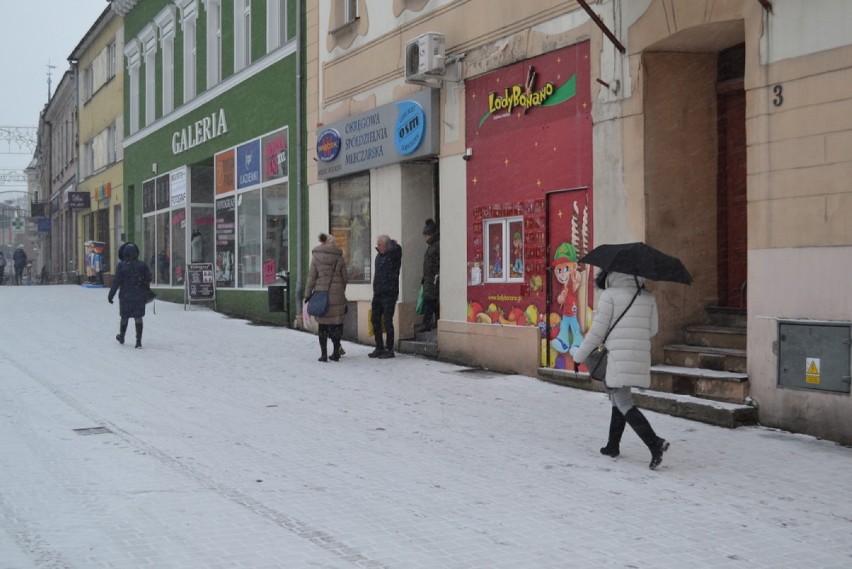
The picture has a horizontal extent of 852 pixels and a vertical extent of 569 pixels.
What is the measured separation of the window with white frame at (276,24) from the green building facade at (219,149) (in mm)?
20

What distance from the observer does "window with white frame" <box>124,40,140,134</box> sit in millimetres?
29094

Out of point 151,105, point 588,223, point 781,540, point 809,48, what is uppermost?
point 151,105

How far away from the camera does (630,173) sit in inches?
394

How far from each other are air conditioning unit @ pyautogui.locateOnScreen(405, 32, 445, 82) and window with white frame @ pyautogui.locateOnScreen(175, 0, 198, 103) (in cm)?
1204

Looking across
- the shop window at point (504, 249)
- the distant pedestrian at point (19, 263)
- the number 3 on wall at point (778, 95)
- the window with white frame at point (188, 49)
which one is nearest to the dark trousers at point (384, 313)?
the shop window at point (504, 249)

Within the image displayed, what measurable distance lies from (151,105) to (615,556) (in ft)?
83.0

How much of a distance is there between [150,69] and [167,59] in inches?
67.2

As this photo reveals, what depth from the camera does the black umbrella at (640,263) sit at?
697 cm

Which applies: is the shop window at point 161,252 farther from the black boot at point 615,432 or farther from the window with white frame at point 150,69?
the black boot at point 615,432

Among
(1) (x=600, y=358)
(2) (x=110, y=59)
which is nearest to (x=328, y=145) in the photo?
(1) (x=600, y=358)

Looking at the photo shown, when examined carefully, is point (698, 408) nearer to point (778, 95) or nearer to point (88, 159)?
point (778, 95)

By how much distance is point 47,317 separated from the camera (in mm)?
20562

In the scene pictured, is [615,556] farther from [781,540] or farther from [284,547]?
[284,547]

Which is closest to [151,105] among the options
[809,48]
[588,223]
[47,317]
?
[47,317]
